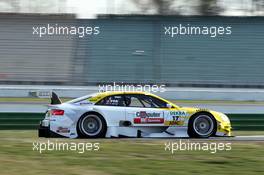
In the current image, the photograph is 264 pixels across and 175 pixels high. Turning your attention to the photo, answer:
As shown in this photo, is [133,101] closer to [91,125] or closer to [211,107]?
[91,125]

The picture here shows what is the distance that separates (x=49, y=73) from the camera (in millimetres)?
27656

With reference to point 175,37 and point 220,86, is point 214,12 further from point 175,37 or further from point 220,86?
point 220,86

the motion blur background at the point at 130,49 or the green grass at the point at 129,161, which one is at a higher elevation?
the motion blur background at the point at 130,49

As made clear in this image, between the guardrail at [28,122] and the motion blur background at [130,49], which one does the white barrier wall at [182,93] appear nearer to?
the motion blur background at [130,49]

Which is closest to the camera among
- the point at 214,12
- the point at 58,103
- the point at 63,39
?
the point at 58,103

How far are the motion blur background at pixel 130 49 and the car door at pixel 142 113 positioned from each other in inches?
654

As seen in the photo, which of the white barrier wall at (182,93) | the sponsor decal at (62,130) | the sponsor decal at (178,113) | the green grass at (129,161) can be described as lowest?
the green grass at (129,161)

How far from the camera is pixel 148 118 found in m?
10.3

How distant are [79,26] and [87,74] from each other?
3171mm

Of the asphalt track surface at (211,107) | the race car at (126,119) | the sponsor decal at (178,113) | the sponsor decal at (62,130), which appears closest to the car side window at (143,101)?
the race car at (126,119)

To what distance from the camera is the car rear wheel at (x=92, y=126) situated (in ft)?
33.2

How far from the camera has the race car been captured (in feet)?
33.2

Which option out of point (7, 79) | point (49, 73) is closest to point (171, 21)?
point (49, 73)

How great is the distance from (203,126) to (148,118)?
1.08 m
